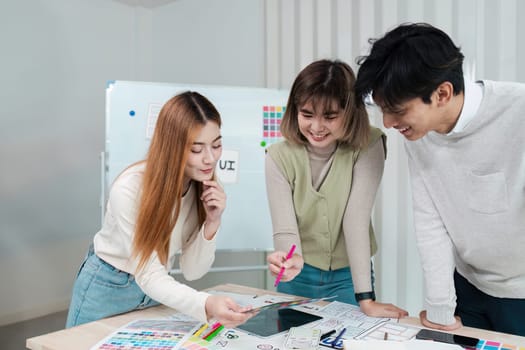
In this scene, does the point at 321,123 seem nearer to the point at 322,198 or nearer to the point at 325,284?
the point at 322,198

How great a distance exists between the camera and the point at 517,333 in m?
1.21

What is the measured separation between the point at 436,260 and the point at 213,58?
2.47 m

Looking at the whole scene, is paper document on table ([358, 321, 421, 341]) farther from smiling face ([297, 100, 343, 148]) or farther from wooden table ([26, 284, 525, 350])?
smiling face ([297, 100, 343, 148])

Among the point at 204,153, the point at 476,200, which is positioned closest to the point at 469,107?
the point at 476,200

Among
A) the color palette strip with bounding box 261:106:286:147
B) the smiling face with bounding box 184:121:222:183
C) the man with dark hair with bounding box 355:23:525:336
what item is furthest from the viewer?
the color palette strip with bounding box 261:106:286:147

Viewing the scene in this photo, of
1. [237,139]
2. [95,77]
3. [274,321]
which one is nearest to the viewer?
[274,321]

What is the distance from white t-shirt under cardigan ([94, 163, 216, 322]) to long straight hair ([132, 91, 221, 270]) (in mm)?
29

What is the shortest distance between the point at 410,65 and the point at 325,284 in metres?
0.79

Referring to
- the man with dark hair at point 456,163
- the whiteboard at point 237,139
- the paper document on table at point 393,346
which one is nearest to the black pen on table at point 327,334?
the paper document on table at point 393,346

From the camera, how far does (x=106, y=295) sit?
1290 millimetres

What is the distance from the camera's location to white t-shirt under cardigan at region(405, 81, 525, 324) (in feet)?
3.53

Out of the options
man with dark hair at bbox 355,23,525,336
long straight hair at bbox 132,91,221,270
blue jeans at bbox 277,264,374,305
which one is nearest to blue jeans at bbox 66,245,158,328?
long straight hair at bbox 132,91,221,270

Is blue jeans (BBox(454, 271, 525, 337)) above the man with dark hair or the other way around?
the other way around

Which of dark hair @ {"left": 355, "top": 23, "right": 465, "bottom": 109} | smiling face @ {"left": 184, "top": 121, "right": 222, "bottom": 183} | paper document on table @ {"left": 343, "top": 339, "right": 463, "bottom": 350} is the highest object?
dark hair @ {"left": 355, "top": 23, "right": 465, "bottom": 109}
